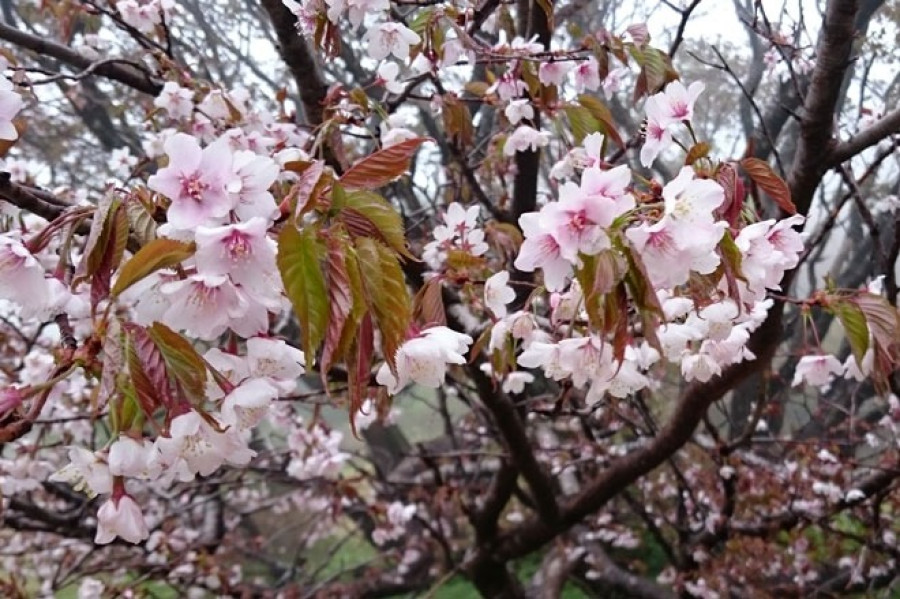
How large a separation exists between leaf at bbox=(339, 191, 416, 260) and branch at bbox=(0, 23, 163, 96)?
1.19 metres

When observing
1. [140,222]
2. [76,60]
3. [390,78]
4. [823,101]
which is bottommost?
[140,222]

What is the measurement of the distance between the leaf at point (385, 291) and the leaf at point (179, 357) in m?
0.17

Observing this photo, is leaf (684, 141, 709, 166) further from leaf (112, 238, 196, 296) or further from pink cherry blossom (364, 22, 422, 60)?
pink cherry blossom (364, 22, 422, 60)

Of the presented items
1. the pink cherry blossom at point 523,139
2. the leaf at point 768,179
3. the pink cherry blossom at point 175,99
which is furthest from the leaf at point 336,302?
the pink cherry blossom at point 175,99

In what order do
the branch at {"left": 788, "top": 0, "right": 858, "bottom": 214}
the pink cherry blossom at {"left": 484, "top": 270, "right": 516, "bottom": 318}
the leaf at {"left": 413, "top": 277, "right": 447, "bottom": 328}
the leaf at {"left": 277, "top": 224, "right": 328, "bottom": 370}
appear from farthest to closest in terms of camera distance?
the branch at {"left": 788, "top": 0, "right": 858, "bottom": 214} < the pink cherry blossom at {"left": 484, "top": 270, "right": 516, "bottom": 318} < the leaf at {"left": 413, "top": 277, "right": 447, "bottom": 328} < the leaf at {"left": 277, "top": 224, "right": 328, "bottom": 370}

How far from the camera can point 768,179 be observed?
32.3 inches

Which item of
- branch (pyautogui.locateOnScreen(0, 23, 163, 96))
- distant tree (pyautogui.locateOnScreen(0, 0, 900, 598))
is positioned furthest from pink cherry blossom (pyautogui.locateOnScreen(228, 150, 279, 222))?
branch (pyautogui.locateOnScreen(0, 23, 163, 96))

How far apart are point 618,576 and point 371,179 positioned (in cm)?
329

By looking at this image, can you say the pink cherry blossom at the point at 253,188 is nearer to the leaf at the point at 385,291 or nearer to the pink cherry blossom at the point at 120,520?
the leaf at the point at 385,291

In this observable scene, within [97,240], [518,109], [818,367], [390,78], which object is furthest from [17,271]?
[818,367]

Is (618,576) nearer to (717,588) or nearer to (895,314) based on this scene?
(717,588)

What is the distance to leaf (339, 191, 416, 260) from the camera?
581 mm

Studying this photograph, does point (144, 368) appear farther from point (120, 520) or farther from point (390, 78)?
point (390, 78)

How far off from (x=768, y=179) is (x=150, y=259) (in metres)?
0.68
